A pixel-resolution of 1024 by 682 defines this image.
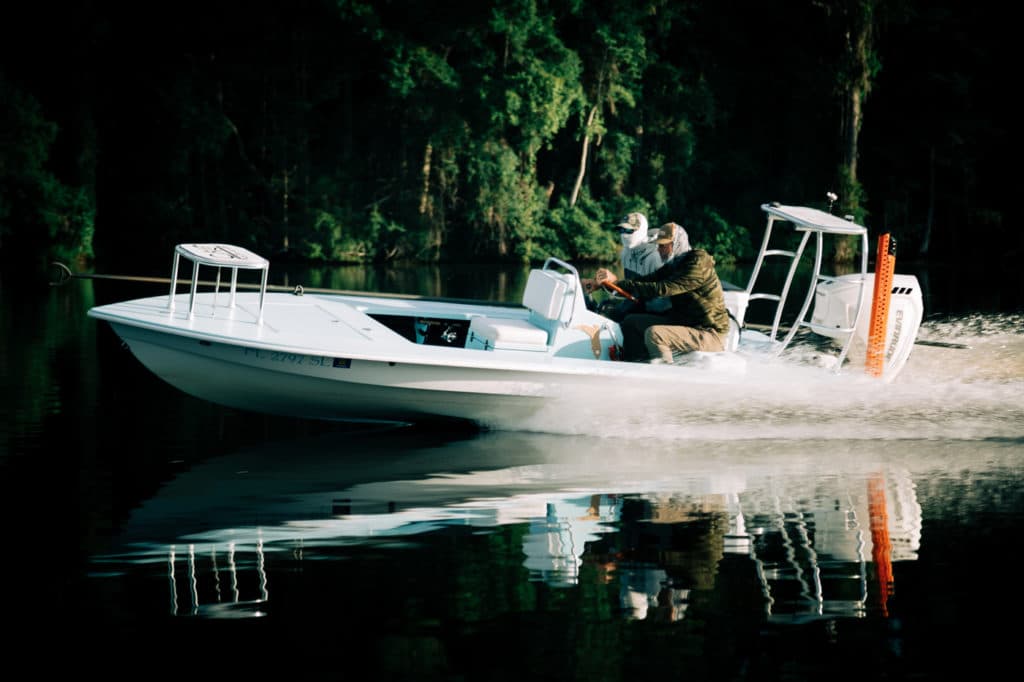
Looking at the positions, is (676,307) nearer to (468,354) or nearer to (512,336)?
(512,336)

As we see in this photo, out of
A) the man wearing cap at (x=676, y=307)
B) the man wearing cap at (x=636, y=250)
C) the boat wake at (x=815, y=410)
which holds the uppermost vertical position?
the man wearing cap at (x=636, y=250)

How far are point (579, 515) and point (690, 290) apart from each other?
2.64 m

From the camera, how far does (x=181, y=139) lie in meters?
33.8

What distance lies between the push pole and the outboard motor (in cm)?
7

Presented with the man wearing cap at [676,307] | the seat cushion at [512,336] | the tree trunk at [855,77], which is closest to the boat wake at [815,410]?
the man wearing cap at [676,307]

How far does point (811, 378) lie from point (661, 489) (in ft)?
6.92

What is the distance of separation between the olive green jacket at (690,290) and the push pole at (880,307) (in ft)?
3.60

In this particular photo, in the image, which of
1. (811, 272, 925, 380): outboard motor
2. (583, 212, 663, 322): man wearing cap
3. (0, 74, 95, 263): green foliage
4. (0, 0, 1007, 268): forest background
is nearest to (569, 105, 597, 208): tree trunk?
(0, 0, 1007, 268): forest background

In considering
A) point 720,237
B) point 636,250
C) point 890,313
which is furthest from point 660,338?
point 720,237

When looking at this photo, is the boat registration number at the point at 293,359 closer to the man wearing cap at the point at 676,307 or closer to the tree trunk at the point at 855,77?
the man wearing cap at the point at 676,307

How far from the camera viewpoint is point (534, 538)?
7227mm

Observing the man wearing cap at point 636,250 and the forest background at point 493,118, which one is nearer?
the man wearing cap at point 636,250

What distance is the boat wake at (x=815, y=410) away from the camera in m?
10.0

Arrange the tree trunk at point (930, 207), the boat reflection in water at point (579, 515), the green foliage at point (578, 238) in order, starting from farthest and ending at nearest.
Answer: the tree trunk at point (930, 207)
the green foliage at point (578, 238)
the boat reflection in water at point (579, 515)
